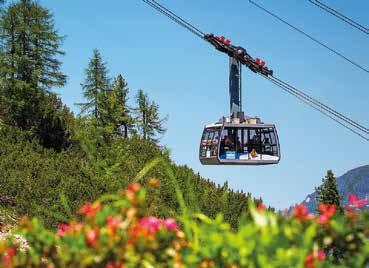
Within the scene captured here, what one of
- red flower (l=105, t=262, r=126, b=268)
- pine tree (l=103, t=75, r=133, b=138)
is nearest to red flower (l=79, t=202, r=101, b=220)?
red flower (l=105, t=262, r=126, b=268)

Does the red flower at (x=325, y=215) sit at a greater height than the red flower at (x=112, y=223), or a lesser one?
greater

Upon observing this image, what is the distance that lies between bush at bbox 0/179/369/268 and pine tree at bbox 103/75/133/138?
168 feet

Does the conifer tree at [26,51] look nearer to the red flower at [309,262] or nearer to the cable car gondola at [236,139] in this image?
the cable car gondola at [236,139]

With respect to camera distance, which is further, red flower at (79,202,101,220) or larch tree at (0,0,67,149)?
larch tree at (0,0,67,149)

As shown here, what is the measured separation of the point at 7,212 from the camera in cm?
2273

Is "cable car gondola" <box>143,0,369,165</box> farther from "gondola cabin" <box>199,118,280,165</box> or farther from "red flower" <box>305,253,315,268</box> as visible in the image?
"red flower" <box>305,253,315,268</box>

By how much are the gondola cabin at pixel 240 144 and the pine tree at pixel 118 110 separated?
29.6 m

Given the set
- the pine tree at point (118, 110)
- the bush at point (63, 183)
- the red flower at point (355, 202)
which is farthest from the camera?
the pine tree at point (118, 110)

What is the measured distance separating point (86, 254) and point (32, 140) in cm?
3167

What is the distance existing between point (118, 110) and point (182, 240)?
188 feet

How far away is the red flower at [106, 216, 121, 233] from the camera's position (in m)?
2.96

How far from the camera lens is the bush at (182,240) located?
2.75m

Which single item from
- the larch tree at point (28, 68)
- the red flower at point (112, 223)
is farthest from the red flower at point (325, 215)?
the larch tree at point (28, 68)

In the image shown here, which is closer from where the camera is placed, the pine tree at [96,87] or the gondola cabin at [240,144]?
the gondola cabin at [240,144]
